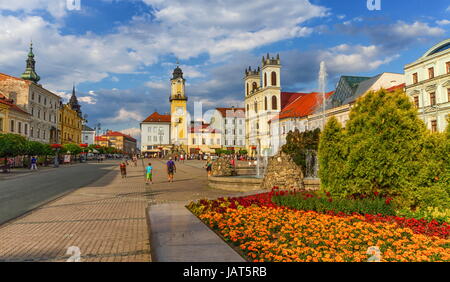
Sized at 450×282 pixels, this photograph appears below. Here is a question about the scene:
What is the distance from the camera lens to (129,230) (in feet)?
27.1

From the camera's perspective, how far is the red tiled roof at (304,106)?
70.9 meters

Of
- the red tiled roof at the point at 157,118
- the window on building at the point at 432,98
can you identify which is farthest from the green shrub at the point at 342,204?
the red tiled roof at the point at 157,118

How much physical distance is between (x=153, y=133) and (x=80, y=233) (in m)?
116

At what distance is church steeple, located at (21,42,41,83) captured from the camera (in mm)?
72062

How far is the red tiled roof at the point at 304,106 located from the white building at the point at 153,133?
5382 cm

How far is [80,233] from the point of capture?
7949 mm

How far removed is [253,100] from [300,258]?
293 feet

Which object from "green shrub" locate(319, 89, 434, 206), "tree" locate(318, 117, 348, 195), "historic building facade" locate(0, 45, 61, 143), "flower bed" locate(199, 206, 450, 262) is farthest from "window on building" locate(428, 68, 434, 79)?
"historic building facade" locate(0, 45, 61, 143)

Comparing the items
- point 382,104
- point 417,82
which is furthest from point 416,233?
point 417,82

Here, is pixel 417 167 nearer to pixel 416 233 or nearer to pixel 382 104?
pixel 382 104

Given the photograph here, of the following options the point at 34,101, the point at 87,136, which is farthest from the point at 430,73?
the point at 87,136

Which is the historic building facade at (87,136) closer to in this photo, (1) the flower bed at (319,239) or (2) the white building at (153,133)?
(2) the white building at (153,133)
